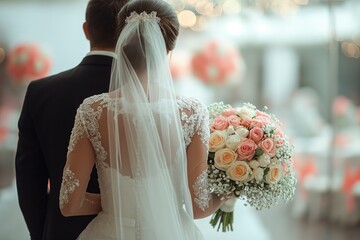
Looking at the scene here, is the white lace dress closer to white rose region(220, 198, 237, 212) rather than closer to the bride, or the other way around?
the bride

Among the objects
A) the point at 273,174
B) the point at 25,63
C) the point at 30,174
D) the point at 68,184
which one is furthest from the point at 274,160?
the point at 25,63

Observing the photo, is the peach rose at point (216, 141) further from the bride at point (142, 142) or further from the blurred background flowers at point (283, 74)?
the blurred background flowers at point (283, 74)

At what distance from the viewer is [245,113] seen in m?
2.42

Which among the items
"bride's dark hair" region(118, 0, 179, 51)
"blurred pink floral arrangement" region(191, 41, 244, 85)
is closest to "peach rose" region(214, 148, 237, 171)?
"bride's dark hair" region(118, 0, 179, 51)

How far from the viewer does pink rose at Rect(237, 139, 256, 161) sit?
2.27 metres

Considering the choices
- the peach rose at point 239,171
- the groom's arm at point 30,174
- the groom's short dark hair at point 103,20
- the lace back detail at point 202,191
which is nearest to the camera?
the lace back detail at point 202,191

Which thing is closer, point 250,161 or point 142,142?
point 142,142

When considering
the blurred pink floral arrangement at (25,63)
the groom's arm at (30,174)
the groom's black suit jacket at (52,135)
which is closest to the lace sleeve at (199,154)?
the groom's black suit jacket at (52,135)

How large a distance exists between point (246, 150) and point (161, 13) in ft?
2.08

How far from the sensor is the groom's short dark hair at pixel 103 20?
2.36 meters

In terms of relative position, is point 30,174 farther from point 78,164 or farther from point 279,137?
point 279,137

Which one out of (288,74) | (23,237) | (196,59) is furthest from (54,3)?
(288,74)

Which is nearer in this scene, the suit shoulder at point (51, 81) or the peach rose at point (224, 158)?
the peach rose at point (224, 158)

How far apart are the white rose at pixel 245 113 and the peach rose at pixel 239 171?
230 mm
